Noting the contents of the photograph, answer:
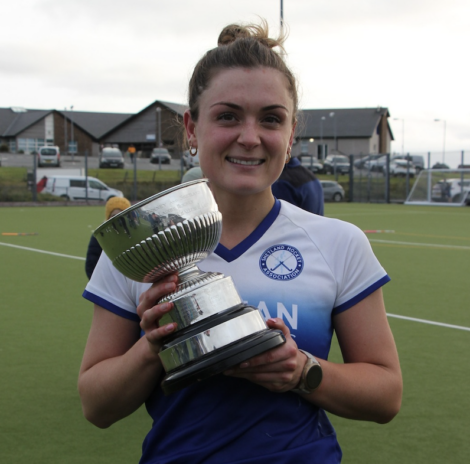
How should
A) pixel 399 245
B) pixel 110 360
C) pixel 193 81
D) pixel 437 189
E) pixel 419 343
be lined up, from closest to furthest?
pixel 110 360 → pixel 193 81 → pixel 419 343 → pixel 399 245 → pixel 437 189

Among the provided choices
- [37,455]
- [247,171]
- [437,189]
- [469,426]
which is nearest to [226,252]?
[247,171]

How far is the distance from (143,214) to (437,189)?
29453mm

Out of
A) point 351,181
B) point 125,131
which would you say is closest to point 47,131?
point 125,131

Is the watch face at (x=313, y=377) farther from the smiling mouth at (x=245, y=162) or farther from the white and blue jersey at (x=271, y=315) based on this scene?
the smiling mouth at (x=245, y=162)

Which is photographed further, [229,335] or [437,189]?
[437,189]

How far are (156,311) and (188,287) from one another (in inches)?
3.6

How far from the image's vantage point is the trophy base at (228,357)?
4.47 feet

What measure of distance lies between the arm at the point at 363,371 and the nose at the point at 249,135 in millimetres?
500

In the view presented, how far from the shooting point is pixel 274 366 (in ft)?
4.68

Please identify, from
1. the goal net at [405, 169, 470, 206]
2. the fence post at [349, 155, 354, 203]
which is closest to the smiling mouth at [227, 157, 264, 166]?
the goal net at [405, 169, 470, 206]

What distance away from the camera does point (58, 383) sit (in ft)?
15.0

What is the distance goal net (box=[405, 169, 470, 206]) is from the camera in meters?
28.2

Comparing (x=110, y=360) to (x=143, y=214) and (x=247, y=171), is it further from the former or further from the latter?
(x=247, y=171)

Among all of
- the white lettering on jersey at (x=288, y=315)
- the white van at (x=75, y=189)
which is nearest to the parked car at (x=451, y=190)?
the white van at (x=75, y=189)
